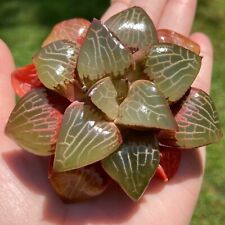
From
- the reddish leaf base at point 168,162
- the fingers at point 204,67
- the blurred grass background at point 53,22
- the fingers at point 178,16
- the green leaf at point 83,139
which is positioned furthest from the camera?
the blurred grass background at point 53,22

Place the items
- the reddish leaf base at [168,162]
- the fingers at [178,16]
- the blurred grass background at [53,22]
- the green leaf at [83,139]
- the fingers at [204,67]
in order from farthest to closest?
1. the blurred grass background at [53,22]
2. the fingers at [178,16]
3. the fingers at [204,67]
4. the reddish leaf base at [168,162]
5. the green leaf at [83,139]

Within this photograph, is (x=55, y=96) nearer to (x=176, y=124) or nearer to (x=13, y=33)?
(x=176, y=124)

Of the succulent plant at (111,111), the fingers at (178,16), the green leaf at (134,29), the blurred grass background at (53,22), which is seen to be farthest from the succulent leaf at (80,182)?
the blurred grass background at (53,22)

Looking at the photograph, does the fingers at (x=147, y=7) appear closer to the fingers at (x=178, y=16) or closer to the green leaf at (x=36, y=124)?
the fingers at (x=178, y=16)

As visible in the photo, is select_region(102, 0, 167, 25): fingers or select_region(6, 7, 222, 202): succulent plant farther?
select_region(102, 0, 167, 25): fingers

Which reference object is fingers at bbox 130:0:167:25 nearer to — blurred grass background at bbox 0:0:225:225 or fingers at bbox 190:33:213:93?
fingers at bbox 190:33:213:93

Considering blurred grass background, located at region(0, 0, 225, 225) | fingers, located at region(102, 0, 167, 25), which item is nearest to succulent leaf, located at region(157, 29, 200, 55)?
fingers, located at region(102, 0, 167, 25)
